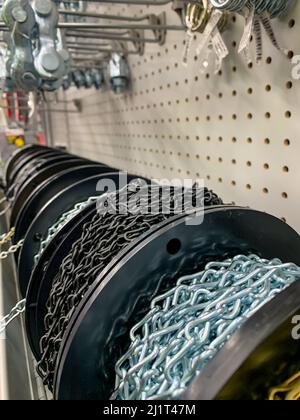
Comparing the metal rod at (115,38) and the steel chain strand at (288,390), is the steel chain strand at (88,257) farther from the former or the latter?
the metal rod at (115,38)

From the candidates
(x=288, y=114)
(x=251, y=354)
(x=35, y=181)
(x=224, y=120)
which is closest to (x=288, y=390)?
(x=251, y=354)

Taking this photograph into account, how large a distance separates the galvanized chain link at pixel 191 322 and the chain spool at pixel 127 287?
18 millimetres

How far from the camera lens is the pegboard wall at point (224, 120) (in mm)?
679

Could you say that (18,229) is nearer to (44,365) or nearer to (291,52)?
(44,365)

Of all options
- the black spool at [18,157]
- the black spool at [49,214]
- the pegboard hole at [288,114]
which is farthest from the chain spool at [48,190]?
the black spool at [18,157]

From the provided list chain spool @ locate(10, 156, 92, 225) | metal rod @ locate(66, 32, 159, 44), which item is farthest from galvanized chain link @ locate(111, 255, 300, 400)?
metal rod @ locate(66, 32, 159, 44)

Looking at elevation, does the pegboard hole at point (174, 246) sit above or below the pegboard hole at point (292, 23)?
below

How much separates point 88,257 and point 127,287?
116 millimetres

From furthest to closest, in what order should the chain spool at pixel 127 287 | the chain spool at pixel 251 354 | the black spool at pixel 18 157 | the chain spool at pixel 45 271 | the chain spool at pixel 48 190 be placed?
the black spool at pixel 18 157
the chain spool at pixel 48 190
the chain spool at pixel 45 271
the chain spool at pixel 127 287
the chain spool at pixel 251 354

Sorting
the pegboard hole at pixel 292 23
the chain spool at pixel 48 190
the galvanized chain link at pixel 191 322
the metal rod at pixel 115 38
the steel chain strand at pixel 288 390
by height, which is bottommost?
the steel chain strand at pixel 288 390

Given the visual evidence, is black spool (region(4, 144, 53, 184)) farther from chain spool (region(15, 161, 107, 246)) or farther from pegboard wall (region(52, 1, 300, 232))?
chain spool (region(15, 161, 107, 246))

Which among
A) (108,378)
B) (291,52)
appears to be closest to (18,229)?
(108,378)

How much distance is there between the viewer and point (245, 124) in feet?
2.61

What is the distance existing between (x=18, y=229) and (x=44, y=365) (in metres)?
0.40
